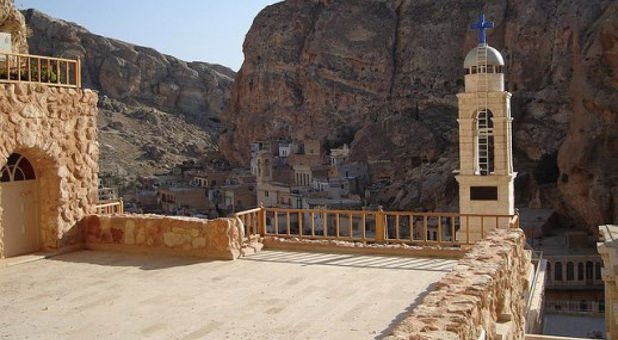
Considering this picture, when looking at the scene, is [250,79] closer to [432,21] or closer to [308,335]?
[432,21]

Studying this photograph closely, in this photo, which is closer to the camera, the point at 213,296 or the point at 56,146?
the point at 213,296

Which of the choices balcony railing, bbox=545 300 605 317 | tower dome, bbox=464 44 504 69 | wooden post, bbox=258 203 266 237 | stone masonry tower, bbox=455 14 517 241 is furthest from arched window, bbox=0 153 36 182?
balcony railing, bbox=545 300 605 317

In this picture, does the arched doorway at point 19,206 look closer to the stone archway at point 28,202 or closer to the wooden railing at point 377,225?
the stone archway at point 28,202

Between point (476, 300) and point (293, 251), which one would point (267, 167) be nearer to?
point (293, 251)

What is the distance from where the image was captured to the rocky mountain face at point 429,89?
3750cm

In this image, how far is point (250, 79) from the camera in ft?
283

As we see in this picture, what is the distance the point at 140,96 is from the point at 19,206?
353 feet

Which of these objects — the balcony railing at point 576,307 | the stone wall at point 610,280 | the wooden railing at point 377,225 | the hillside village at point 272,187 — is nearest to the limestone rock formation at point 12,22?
the wooden railing at point 377,225

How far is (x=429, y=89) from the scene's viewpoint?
70.7m

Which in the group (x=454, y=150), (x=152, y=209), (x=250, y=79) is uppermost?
(x=250, y=79)

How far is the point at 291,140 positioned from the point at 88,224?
68.8 m

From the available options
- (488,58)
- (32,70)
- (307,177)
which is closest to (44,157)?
(32,70)

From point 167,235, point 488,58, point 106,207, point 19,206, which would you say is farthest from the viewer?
point 488,58

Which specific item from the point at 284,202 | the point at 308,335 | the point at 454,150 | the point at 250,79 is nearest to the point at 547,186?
the point at 454,150
